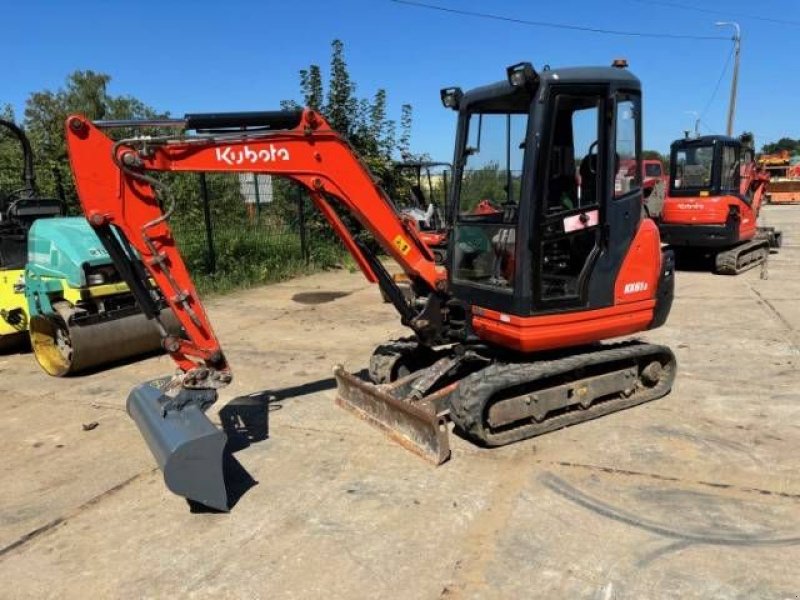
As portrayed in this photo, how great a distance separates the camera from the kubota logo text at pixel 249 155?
4152 mm

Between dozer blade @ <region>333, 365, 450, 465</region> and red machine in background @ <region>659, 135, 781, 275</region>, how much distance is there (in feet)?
30.3

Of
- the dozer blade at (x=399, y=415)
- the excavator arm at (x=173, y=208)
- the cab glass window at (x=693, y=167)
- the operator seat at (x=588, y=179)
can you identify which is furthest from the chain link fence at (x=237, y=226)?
the operator seat at (x=588, y=179)

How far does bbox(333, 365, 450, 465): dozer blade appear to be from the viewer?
4.29 metres

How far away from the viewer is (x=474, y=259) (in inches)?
198

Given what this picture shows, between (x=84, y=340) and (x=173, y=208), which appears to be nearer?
(x=173, y=208)

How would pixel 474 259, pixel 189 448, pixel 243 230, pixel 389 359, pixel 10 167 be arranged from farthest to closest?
pixel 243 230
pixel 10 167
pixel 389 359
pixel 474 259
pixel 189 448

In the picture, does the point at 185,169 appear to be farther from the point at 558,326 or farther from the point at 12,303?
the point at 12,303

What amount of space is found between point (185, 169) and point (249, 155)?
0.39 meters

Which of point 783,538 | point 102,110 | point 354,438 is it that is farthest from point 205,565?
point 102,110

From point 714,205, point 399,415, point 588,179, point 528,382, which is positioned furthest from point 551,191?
point 714,205

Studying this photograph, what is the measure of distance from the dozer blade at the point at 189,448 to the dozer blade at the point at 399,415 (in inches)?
50.4

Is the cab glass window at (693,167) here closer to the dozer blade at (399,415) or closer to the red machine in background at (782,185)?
the dozer blade at (399,415)

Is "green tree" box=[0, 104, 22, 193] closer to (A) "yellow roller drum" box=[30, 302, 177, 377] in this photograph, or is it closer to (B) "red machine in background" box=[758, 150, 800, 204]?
(A) "yellow roller drum" box=[30, 302, 177, 377]

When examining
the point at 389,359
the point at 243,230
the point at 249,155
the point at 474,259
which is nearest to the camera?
the point at 249,155
